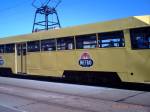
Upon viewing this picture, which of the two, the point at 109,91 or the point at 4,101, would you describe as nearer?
the point at 4,101

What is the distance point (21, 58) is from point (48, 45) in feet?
11.2

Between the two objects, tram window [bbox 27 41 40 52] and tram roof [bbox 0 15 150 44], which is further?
tram window [bbox 27 41 40 52]

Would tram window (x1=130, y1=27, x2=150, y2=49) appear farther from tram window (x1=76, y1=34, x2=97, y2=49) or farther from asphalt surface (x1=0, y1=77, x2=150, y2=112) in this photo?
tram window (x1=76, y1=34, x2=97, y2=49)

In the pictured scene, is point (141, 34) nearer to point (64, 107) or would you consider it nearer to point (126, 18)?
point (126, 18)

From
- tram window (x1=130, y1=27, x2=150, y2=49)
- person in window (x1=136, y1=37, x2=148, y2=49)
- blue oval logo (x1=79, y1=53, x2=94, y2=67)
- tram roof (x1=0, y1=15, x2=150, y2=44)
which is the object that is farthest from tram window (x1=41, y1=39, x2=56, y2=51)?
person in window (x1=136, y1=37, x2=148, y2=49)

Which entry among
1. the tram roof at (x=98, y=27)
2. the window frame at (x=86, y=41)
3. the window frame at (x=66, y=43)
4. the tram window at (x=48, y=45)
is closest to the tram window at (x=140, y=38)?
the tram roof at (x=98, y=27)

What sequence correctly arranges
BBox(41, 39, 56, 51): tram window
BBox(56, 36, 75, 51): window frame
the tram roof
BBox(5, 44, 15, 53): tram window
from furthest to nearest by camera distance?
BBox(5, 44, 15, 53): tram window
BBox(41, 39, 56, 51): tram window
BBox(56, 36, 75, 51): window frame
the tram roof

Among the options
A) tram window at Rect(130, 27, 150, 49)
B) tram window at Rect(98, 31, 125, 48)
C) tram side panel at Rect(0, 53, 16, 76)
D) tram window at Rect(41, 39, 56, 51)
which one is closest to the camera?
tram window at Rect(130, 27, 150, 49)

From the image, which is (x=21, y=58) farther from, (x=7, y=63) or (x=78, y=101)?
(x=78, y=101)

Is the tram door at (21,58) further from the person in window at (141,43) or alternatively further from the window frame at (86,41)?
the person in window at (141,43)

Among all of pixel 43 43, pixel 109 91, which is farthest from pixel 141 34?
pixel 43 43

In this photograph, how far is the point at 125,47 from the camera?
1345cm

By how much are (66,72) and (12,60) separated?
6.17m

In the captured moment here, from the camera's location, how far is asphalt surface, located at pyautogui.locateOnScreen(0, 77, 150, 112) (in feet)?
31.9
